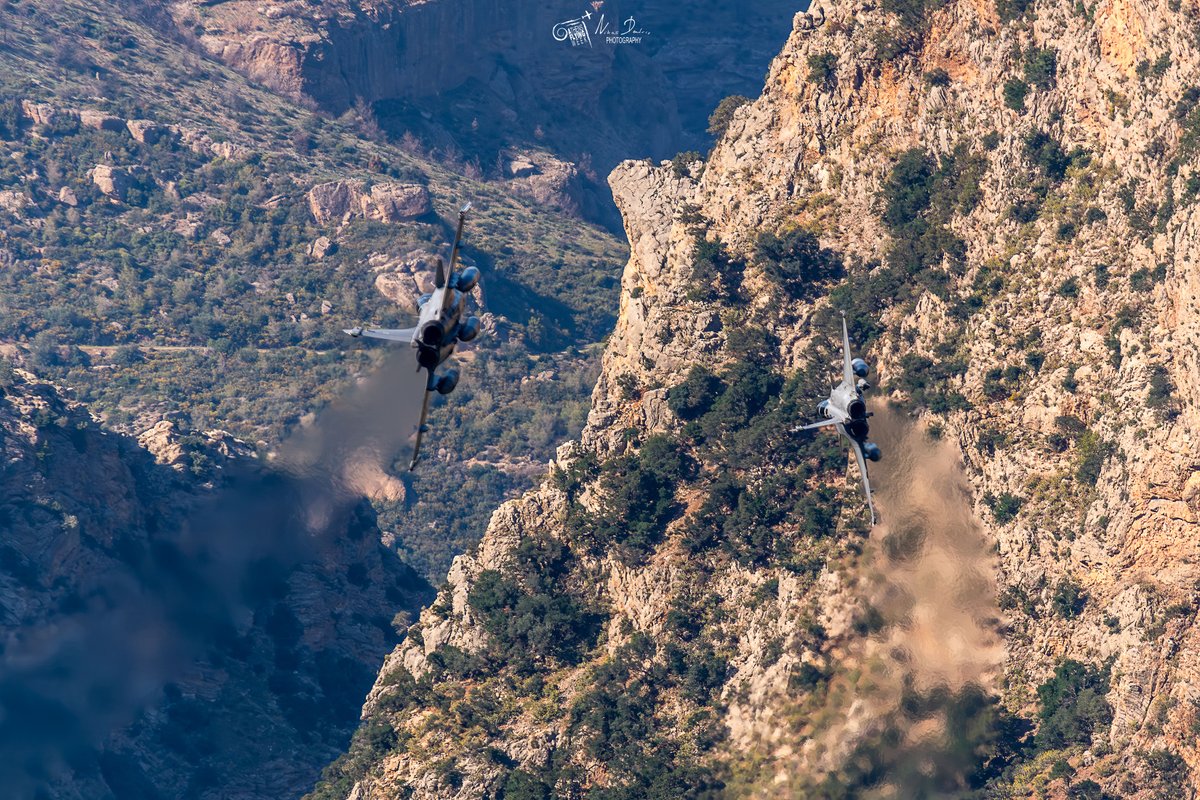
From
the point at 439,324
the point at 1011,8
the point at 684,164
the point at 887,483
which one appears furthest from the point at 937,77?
the point at 439,324

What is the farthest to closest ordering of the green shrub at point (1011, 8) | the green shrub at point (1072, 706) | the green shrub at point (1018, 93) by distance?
the green shrub at point (1011, 8), the green shrub at point (1018, 93), the green shrub at point (1072, 706)

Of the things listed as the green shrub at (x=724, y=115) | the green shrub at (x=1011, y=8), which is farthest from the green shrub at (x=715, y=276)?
the green shrub at (x=1011, y=8)

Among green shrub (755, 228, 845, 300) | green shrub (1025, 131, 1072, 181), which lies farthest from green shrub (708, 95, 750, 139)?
green shrub (1025, 131, 1072, 181)

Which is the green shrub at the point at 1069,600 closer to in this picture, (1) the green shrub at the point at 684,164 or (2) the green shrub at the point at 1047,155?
(2) the green shrub at the point at 1047,155

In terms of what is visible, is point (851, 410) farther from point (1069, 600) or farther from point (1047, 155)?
point (1047, 155)

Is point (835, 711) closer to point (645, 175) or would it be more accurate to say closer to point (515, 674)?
point (515, 674)

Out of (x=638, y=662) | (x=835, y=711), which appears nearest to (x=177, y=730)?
(x=638, y=662)

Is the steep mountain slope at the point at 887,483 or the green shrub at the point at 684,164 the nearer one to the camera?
the steep mountain slope at the point at 887,483

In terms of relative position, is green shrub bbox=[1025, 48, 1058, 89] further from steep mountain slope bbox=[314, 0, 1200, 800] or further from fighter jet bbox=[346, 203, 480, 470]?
fighter jet bbox=[346, 203, 480, 470]
